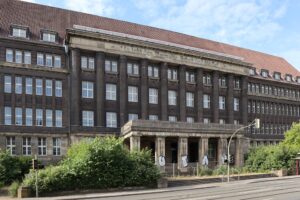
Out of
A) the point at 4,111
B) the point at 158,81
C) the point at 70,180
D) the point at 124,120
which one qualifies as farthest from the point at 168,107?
the point at 70,180

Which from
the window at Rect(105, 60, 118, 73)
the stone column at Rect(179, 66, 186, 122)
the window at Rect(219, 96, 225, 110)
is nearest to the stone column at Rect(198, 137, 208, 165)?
the stone column at Rect(179, 66, 186, 122)

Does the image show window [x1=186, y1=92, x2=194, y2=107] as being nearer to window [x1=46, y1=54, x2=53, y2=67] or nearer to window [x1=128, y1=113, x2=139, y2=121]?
window [x1=128, y1=113, x2=139, y2=121]

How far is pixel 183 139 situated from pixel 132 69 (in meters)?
12.1

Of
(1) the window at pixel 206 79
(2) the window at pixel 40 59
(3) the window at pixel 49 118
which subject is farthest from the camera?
(1) the window at pixel 206 79

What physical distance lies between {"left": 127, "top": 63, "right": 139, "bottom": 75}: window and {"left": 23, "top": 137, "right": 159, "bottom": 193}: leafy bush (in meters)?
21.7

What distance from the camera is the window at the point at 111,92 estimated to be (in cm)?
5728

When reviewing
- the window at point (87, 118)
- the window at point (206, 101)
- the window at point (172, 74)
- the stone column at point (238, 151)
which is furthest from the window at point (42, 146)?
the window at point (206, 101)

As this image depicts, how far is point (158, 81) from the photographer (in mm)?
61844

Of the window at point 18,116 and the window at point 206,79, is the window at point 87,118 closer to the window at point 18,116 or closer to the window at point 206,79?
the window at point 18,116

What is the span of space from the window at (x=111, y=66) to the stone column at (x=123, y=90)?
814mm

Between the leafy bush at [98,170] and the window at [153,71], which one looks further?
the window at [153,71]

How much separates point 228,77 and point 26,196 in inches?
1732

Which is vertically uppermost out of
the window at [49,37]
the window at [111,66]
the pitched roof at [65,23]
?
the pitched roof at [65,23]

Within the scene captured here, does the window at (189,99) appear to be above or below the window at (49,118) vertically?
above
